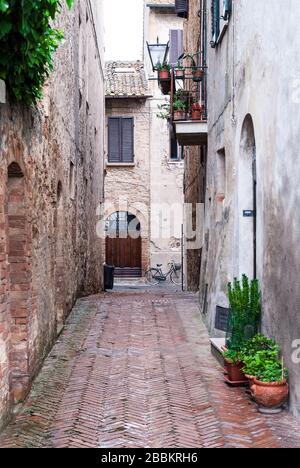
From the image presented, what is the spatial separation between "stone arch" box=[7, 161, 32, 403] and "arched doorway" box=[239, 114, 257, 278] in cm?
297

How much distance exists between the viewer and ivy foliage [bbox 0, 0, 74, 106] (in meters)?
4.16

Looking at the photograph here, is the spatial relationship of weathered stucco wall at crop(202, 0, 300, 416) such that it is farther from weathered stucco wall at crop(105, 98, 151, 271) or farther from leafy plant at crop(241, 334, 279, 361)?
weathered stucco wall at crop(105, 98, 151, 271)

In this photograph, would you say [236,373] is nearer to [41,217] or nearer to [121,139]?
[41,217]

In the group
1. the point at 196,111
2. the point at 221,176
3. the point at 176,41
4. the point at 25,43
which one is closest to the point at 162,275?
the point at 176,41

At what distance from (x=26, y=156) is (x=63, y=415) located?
102 inches

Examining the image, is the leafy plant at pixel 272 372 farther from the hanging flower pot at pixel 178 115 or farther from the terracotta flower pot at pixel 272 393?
the hanging flower pot at pixel 178 115

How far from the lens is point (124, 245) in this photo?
25.4 metres

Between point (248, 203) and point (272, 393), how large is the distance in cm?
310

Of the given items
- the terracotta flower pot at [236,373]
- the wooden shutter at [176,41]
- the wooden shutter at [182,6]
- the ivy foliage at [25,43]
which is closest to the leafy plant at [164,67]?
the wooden shutter at [182,6]

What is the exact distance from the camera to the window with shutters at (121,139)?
24.8 m

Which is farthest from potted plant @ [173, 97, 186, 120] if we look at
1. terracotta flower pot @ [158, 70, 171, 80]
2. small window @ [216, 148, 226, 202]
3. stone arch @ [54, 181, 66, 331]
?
stone arch @ [54, 181, 66, 331]

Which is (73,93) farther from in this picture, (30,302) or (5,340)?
(5,340)
